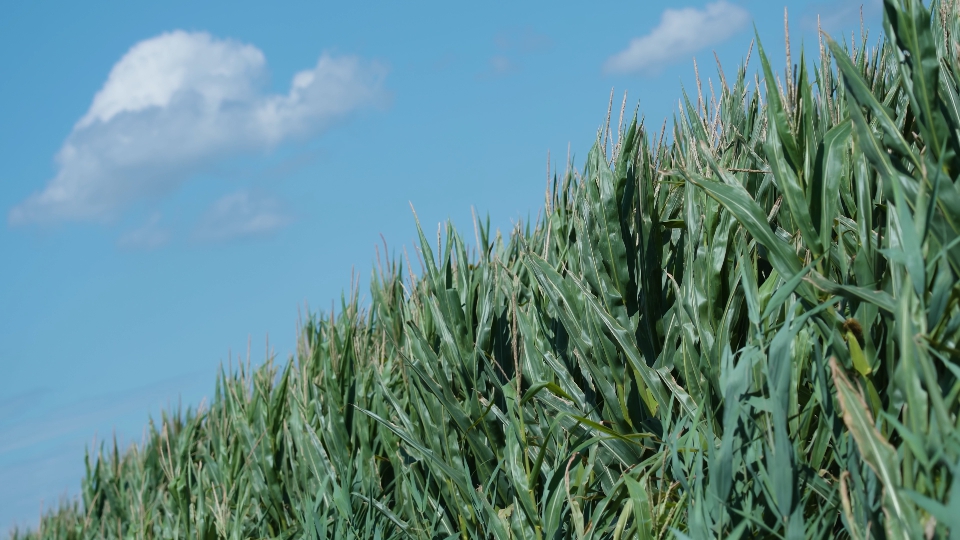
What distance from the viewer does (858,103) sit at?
74.5 inches

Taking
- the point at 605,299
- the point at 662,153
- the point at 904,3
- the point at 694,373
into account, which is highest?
the point at 662,153

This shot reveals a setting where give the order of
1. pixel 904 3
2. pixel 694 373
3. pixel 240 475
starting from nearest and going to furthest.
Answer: pixel 904 3, pixel 694 373, pixel 240 475

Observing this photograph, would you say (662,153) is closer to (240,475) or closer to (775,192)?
(775,192)

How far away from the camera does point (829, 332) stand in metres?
1.82

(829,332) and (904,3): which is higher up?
(904,3)

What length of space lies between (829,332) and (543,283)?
3.52 feet

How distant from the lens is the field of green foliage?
5.20ft

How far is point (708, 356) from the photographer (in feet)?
7.37

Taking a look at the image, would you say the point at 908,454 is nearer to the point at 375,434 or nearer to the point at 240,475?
the point at 375,434

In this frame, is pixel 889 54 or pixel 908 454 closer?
pixel 908 454

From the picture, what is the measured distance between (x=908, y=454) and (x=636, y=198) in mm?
1386

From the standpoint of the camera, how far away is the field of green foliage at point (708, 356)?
1.59 metres

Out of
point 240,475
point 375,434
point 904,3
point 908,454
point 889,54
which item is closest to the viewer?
point 908,454

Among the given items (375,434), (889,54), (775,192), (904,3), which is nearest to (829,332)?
(904,3)
